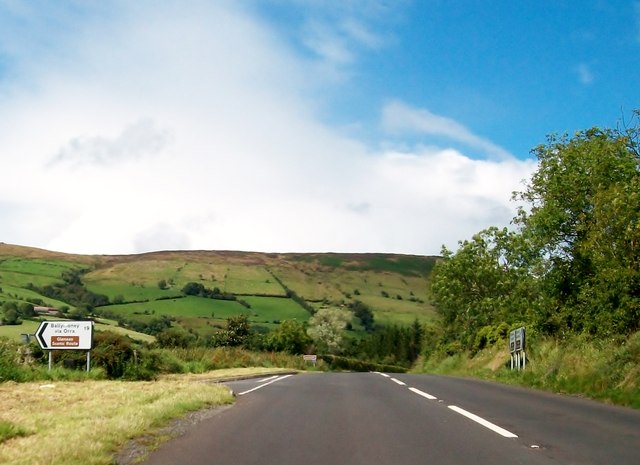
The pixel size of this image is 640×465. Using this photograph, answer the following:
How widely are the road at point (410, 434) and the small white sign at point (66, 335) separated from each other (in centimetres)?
1075

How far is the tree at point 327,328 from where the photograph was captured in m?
113

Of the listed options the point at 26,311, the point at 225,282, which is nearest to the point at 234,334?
the point at 26,311

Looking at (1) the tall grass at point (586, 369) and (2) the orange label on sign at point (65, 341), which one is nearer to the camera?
(1) the tall grass at point (586, 369)

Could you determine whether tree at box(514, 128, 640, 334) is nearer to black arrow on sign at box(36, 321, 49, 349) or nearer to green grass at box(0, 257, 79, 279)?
black arrow on sign at box(36, 321, 49, 349)

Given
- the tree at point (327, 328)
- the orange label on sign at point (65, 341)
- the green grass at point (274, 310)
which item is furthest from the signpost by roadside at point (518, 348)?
the tree at point (327, 328)

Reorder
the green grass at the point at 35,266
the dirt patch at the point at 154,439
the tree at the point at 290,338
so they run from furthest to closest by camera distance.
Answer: the green grass at the point at 35,266 < the tree at the point at 290,338 < the dirt patch at the point at 154,439

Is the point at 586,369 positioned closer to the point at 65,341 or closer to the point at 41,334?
the point at 65,341

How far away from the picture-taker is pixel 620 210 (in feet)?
75.1

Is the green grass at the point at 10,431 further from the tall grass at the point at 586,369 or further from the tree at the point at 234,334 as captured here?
the tree at the point at 234,334

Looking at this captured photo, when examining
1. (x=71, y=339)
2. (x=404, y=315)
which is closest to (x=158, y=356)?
(x=71, y=339)

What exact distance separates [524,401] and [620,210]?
9627mm

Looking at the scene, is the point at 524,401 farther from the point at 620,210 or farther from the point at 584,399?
the point at 620,210

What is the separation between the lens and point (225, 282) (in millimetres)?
125938

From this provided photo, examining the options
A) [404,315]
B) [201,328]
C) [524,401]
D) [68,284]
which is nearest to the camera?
[524,401]
